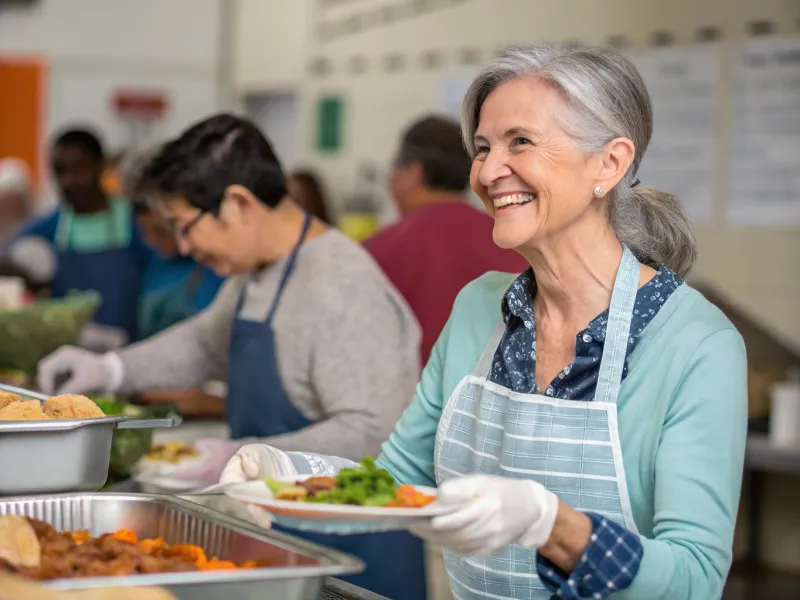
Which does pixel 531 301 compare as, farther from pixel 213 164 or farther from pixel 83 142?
pixel 83 142

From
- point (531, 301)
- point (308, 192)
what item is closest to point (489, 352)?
point (531, 301)

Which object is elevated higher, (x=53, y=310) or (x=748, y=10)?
(x=748, y=10)

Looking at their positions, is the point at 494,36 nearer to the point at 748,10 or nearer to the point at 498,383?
the point at 748,10

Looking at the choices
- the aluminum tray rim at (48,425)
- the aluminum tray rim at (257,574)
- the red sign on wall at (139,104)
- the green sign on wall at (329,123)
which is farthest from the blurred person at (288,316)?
the red sign on wall at (139,104)

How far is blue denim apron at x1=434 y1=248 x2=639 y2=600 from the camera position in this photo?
1.60m

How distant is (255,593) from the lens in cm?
114

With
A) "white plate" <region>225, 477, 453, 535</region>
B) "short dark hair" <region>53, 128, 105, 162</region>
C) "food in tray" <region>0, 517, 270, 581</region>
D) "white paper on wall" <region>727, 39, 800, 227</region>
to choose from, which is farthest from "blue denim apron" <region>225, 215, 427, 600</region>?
"short dark hair" <region>53, 128, 105, 162</region>

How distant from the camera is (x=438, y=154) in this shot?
3627 millimetres

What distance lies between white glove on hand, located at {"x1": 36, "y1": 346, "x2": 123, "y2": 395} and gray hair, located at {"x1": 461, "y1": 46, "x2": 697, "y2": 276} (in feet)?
4.52

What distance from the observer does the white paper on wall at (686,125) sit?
421 cm

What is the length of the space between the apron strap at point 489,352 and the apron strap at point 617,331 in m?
0.22

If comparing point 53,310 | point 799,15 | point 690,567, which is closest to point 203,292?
point 53,310

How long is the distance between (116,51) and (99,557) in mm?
6314

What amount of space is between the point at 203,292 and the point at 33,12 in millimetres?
3746
